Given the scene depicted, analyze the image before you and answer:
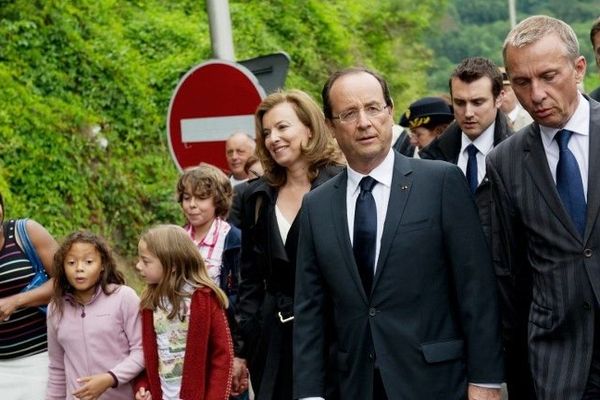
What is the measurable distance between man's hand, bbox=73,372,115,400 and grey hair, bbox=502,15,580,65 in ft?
11.0

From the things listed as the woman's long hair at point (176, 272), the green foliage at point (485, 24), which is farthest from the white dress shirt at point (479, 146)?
the green foliage at point (485, 24)

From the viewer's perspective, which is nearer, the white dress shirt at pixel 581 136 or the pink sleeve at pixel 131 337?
the white dress shirt at pixel 581 136

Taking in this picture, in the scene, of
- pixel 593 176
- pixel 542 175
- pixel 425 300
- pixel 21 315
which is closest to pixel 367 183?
pixel 425 300

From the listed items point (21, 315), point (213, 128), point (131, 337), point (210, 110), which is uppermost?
point (210, 110)

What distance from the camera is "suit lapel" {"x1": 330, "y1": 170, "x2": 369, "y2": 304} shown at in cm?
580

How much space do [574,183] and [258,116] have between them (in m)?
2.40

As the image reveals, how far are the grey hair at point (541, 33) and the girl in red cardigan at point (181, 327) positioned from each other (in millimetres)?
2861

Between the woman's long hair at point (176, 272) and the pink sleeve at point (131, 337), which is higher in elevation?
the woman's long hair at point (176, 272)

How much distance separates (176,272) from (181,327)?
313 millimetres

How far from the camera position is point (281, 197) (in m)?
7.38

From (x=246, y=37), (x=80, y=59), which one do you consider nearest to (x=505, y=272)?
(x=80, y=59)

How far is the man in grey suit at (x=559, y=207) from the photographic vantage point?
5.41 metres

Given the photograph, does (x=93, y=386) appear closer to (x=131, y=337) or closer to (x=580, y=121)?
(x=131, y=337)

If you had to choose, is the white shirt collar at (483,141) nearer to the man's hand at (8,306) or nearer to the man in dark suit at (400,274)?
the man in dark suit at (400,274)
